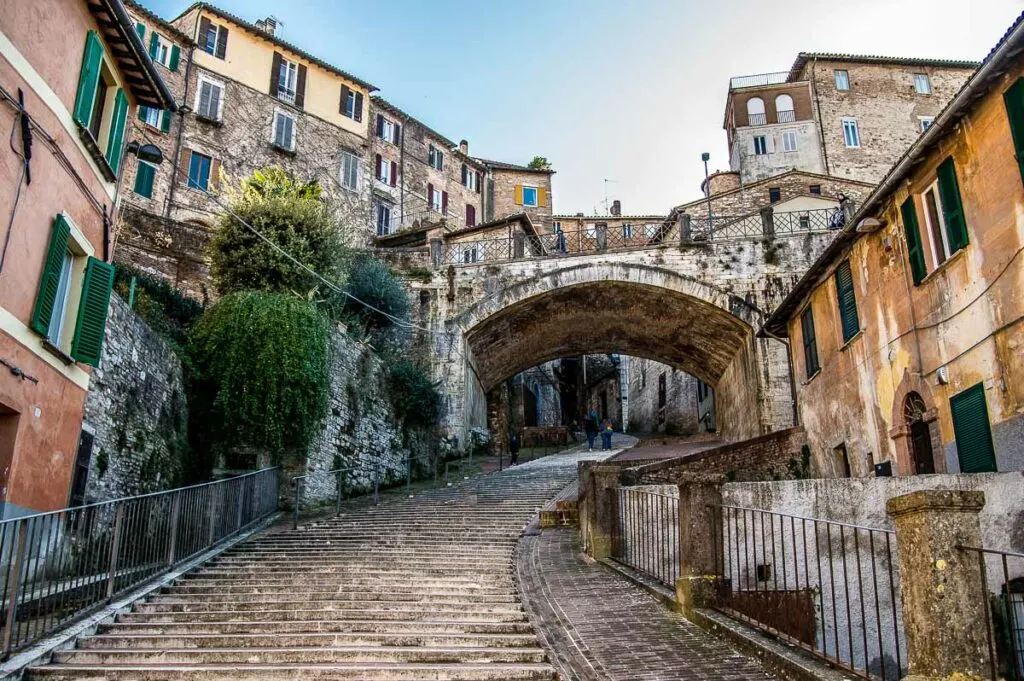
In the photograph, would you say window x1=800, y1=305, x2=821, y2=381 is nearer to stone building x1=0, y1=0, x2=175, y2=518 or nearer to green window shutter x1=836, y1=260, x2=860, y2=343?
green window shutter x1=836, y1=260, x2=860, y2=343

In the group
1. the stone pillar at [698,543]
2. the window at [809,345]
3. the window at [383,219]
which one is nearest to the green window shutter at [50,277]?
the stone pillar at [698,543]

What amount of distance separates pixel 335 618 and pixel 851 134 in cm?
3937

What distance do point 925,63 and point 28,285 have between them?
43.6 m

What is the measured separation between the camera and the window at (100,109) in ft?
30.0

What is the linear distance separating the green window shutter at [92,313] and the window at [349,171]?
24976 millimetres

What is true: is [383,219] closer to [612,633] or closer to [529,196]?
[529,196]

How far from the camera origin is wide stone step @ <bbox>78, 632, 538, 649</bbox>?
6.55m

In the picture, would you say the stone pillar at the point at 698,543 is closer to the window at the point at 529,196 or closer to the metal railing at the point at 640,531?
the metal railing at the point at 640,531

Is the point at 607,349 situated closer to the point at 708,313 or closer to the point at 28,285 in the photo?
the point at 708,313

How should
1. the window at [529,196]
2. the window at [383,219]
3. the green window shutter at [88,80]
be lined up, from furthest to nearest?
1. the window at [529,196]
2. the window at [383,219]
3. the green window shutter at [88,80]

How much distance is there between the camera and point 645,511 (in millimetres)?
9727

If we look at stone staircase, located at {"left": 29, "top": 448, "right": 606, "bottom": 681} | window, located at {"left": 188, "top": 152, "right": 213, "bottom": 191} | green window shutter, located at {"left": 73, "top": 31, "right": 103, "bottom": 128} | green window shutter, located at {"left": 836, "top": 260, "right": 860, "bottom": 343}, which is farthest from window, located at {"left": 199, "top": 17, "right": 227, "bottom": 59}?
green window shutter, located at {"left": 836, "top": 260, "right": 860, "bottom": 343}

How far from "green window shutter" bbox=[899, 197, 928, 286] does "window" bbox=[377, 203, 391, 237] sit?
25.9m

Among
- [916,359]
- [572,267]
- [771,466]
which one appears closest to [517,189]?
[572,267]
